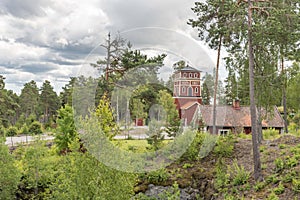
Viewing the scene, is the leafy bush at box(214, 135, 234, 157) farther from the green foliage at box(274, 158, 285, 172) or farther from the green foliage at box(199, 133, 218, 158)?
the green foliage at box(274, 158, 285, 172)

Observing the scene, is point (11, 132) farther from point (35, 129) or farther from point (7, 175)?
point (7, 175)

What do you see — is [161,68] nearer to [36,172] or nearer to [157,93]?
[157,93]

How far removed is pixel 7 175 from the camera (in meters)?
10.0

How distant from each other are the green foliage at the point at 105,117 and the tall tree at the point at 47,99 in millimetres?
29980

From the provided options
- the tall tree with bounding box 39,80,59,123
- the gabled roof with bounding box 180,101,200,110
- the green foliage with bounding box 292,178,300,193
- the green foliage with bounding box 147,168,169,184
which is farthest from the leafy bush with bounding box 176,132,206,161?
the tall tree with bounding box 39,80,59,123

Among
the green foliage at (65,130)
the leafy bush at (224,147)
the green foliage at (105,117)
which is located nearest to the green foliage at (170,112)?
the green foliage at (105,117)

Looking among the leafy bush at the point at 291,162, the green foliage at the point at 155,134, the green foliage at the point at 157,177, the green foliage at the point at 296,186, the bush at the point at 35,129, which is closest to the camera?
the green foliage at the point at 296,186

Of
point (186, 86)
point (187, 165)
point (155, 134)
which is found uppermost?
point (186, 86)

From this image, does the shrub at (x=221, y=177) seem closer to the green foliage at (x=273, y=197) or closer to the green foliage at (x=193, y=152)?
the green foliage at (x=193, y=152)

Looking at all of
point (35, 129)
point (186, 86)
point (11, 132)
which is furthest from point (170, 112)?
point (11, 132)

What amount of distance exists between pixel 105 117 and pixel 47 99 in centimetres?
3034

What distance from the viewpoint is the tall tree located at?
3509 centimetres

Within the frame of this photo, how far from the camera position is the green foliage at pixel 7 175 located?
→ 10.0 metres

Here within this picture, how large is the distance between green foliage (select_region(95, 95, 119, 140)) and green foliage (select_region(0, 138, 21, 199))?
5000 millimetres
